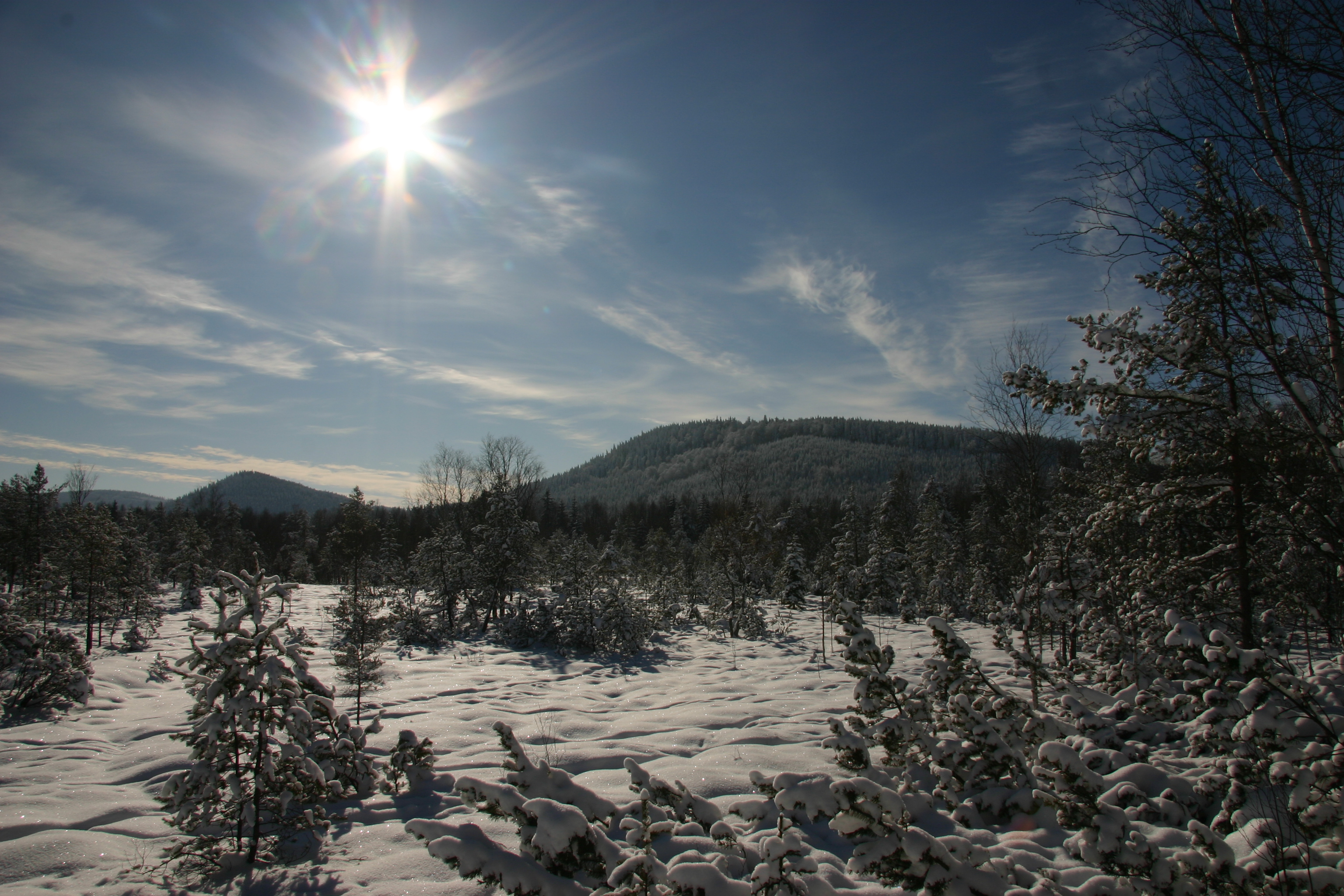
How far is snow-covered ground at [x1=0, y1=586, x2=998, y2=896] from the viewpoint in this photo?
4047mm

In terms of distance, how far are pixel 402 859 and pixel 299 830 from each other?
53.0 inches

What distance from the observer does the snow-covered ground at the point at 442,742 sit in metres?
4.05

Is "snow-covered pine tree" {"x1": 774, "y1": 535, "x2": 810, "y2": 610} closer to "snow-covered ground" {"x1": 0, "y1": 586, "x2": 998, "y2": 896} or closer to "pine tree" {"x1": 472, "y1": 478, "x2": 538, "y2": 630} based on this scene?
"snow-covered ground" {"x1": 0, "y1": 586, "x2": 998, "y2": 896}

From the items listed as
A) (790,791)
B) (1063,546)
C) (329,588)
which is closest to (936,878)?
(790,791)

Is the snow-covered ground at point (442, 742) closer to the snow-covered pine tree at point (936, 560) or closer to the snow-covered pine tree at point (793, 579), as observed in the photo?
the snow-covered pine tree at point (936, 560)

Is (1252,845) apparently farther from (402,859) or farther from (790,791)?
(402,859)

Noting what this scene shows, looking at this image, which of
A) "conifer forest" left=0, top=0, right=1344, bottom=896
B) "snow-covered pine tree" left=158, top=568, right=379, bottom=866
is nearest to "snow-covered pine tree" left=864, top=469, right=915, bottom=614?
"conifer forest" left=0, top=0, right=1344, bottom=896

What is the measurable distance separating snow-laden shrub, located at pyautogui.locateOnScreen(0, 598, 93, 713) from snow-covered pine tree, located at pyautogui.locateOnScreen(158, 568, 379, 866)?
24.2 feet

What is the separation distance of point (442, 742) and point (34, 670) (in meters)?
7.34

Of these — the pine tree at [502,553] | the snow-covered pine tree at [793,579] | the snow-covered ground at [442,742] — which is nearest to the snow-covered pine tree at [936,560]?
the snow-covered pine tree at [793,579]

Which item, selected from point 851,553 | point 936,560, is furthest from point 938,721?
point 936,560

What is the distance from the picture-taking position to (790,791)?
106 inches

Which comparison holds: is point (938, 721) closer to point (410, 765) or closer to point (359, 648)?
point (410, 765)

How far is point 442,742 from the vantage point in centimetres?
757
